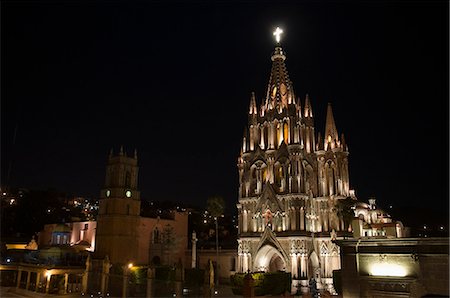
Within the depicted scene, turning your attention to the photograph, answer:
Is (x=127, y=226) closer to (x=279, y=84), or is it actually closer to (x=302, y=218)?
(x=302, y=218)

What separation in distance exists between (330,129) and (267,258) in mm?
21683

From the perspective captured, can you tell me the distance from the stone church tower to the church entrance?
0.12 meters

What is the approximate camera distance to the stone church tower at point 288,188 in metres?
50.2

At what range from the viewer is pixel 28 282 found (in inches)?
1891

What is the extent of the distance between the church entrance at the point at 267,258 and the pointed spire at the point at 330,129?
1881 cm

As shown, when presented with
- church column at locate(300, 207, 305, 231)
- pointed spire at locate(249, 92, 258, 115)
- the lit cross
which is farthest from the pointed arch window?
the lit cross

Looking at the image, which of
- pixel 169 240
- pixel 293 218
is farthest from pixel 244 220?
pixel 169 240

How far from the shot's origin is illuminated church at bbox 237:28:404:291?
50.2 m

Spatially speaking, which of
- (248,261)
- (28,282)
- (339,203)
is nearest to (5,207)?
(28,282)

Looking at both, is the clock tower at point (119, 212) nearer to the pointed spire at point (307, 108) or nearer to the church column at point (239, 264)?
the church column at point (239, 264)

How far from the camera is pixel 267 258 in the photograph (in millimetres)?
52312

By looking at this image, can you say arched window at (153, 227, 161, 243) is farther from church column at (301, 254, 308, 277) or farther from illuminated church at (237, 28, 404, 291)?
church column at (301, 254, 308, 277)

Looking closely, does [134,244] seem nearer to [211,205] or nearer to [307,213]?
[211,205]

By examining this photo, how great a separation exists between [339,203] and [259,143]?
13.9 m
